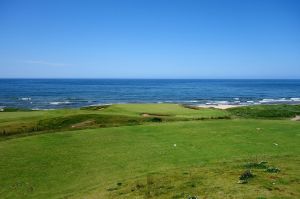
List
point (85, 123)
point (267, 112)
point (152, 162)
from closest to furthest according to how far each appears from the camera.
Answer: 1. point (152, 162)
2. point (85, 123)
3. point (267, 112)

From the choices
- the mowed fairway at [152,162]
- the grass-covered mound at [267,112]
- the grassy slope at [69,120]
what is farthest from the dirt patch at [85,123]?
the grass-covered mound at [267,112]

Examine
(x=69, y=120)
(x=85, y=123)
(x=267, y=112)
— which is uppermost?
(x=69, y=120)

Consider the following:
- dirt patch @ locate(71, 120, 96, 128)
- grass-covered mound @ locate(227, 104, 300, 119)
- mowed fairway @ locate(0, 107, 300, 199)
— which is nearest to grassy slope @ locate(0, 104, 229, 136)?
dirt patch @ locate(71, 120, 96, 128)

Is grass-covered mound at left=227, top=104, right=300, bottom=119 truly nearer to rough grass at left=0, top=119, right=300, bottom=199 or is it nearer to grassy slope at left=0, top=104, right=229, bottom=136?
grassy slope at left=0, top=104, right=229, bottom=136

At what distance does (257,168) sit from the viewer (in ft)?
47.0

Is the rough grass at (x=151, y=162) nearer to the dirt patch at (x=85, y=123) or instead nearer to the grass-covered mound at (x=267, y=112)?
the dirt patch at (x=85, y=123)

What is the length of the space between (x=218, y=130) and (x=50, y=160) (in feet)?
40.6

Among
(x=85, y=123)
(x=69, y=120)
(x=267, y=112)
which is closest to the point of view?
(x=85, y=123)

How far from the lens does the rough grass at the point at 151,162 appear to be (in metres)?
12.3

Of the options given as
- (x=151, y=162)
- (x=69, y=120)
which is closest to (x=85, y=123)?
(x=69, y=120)

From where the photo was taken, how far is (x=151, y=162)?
16.5 meters

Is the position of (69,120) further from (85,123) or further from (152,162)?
(152,162)

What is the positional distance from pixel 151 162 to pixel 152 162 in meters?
0.05

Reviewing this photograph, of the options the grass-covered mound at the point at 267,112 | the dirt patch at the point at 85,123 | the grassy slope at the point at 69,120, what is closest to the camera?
the grassy slope at the point at 69,120
